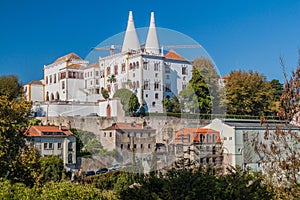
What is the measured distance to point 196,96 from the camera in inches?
177

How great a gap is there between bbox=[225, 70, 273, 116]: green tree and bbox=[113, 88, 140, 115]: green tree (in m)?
22.3

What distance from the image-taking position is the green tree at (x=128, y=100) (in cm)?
506

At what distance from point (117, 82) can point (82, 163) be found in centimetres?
2026

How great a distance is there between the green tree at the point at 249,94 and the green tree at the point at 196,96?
885 inches

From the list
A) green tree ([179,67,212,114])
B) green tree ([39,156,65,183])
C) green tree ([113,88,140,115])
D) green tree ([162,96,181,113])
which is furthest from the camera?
green tree ([39,156,65,183])

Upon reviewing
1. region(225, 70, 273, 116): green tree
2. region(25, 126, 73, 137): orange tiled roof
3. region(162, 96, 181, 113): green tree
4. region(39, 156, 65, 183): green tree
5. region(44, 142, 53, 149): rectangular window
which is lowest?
region(39, 156, 65, 183): green tree

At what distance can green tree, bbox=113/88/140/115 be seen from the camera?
506cm

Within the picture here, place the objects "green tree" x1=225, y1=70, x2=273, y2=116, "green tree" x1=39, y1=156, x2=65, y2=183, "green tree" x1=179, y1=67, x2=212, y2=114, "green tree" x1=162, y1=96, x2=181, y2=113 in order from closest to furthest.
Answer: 1. "green tree" x1=179, y1=67, x2=212, y2=114
2. "green tree" x1=162, y1=96, x2=181, y2=113
3. "green tree" x1=39, y1=156, x2=65, y2=183
4. "green tree" x1=225, y1=70, x2=273, y2=116

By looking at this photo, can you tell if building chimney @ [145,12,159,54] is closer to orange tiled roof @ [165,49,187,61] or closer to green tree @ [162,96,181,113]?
orange tiled roof @ [165,49,187,61]

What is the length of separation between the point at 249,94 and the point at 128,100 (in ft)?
86.7

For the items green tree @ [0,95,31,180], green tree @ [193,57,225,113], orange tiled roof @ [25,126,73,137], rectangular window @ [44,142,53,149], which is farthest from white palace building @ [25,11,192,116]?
rectangular window @ [44,142,53,149]

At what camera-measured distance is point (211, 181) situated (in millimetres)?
4469

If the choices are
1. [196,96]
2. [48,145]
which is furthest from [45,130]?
[196,96]

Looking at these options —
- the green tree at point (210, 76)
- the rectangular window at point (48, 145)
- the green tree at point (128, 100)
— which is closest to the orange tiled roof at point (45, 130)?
the rectangular window at point (48, 145)
